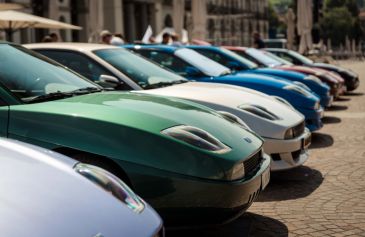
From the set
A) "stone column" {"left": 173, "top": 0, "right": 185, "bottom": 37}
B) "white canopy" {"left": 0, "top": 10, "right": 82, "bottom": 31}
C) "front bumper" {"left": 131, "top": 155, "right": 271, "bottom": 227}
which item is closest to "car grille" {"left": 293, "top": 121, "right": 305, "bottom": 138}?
"front bumper" {"left": 131, "top": 155, "right": 271, "bottom": 227}

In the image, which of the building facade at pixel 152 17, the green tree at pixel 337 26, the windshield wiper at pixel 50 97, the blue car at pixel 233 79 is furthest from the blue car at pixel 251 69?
the green tree at pixel 337 26

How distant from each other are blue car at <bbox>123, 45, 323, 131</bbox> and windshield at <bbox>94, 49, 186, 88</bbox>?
1464mm

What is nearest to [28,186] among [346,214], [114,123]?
[114,123]

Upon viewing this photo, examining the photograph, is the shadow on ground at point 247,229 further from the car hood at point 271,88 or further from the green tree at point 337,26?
the green tree at point 337,26

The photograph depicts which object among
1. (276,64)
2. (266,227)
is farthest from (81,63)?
(276,64)

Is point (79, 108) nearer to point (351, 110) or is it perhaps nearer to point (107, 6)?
point (351, 110)

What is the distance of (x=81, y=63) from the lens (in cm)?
667

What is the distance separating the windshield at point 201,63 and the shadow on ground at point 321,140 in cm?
171

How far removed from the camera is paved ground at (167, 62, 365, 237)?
4.77 meters

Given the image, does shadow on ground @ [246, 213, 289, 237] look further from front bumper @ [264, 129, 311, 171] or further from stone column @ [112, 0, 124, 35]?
stone column @ [112, 0, 124, 35]

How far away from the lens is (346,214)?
516 centimetres

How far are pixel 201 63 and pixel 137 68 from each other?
2.39 m

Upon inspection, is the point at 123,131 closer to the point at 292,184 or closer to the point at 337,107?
the point at 292,184

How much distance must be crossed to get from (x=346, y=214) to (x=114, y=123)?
224 centimetres
